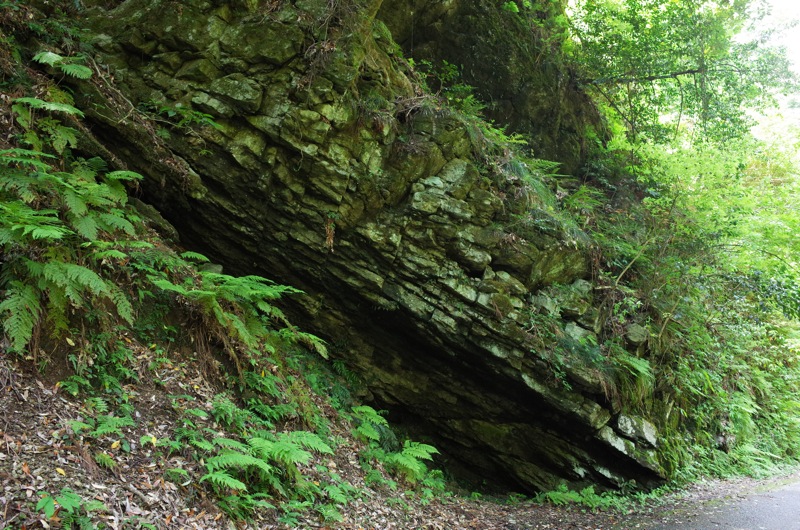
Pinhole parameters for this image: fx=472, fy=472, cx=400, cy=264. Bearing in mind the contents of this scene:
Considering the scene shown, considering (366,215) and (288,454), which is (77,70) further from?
(288,454)

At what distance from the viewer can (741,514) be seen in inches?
301

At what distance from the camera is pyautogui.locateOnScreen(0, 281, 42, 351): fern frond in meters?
3.78

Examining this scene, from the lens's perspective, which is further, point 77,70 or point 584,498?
point 584,498

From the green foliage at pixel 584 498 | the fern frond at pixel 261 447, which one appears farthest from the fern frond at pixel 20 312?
the green foliage at pixel 584 498

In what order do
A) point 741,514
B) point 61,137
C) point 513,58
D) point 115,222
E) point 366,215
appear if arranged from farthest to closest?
point 513,58
point 366,215
point 741,514
point 61,137
point 115,222

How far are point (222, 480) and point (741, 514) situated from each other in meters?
8.24

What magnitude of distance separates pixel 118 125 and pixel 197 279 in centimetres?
251

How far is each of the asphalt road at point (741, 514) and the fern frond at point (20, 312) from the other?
8168mm

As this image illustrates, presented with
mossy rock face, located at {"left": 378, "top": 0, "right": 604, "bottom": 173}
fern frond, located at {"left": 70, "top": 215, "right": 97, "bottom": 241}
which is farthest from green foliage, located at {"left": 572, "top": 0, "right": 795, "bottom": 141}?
fern frond, located at {"left": 70, "top": 215, "right": 97, "bottom": 241}

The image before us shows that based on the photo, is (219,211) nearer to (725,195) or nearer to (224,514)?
(224,514)

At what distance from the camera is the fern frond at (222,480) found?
3916 millimetres

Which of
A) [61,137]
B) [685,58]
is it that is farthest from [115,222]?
[685,58]

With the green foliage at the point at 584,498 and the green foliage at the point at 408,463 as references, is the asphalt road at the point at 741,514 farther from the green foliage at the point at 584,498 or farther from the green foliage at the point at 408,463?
the green foliage at the point at 408,463

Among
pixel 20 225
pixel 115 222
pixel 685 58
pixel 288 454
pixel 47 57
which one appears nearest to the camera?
pixel 20 225
